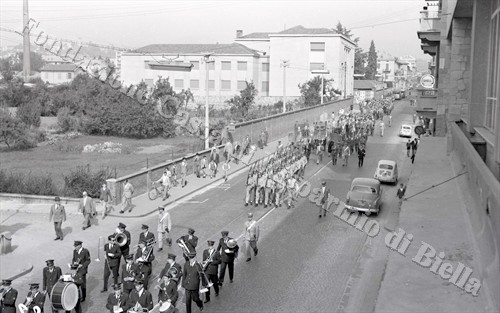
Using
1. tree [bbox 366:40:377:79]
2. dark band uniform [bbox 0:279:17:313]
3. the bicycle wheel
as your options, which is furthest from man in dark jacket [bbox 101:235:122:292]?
tree [bbox 366:40:377:79]

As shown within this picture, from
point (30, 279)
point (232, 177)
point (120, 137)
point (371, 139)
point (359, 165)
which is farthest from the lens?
point (120, 137)

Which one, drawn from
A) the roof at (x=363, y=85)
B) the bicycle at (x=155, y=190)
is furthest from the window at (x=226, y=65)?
the bicycle at (x=155, y=190)

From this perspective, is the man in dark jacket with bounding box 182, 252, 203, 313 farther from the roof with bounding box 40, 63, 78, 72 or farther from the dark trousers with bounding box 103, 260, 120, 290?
the roof with bounding box 40, 63, 78, 72

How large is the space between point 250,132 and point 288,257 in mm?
26298

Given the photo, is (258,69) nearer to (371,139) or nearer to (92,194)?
(371,139)

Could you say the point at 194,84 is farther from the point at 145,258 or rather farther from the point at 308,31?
the point at 145,258

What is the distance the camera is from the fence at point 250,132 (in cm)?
2632

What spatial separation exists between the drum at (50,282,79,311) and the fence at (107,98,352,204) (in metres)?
13.0

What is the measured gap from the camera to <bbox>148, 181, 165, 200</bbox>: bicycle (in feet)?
88.7

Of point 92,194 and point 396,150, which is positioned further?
point 396,150

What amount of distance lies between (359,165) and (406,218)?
79.8 ft

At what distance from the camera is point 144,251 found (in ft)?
48.2

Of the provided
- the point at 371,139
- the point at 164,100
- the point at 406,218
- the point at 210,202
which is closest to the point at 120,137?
the point at 164,100

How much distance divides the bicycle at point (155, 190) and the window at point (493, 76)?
1624 cm
